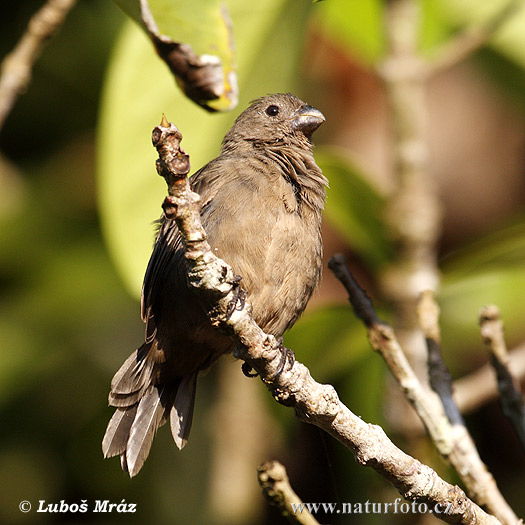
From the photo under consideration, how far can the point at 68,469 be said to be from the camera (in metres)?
4.33

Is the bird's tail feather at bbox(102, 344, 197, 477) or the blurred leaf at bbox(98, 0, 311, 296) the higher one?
the blurred leaf at bbox(98, 0, 311, 296)

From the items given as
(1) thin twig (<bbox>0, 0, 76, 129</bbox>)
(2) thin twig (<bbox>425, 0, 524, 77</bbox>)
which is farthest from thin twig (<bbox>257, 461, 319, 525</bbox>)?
(2) thin twig (<bbox>425, 0, 524, 77</bbox>)

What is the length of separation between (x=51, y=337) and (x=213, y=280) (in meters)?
2.71

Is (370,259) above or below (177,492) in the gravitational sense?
above

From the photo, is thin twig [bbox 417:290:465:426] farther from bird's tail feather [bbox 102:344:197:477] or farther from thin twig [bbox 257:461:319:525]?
bird's tail feather [bbox 102:344:197:477]

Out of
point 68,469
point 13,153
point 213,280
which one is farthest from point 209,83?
point 13,153

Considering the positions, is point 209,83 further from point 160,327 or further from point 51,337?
point 51,337

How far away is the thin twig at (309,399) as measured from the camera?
2.11 m

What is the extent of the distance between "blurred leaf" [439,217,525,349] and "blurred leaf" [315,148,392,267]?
0.34 m

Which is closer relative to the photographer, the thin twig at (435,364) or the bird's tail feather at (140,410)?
the thin twig at (435,364)

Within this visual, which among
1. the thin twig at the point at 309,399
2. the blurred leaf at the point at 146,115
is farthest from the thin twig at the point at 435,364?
the blurred leaf at the point at 146,115

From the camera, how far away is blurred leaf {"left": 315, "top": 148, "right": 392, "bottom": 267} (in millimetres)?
3436

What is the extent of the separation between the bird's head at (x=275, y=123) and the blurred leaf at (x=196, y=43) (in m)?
1.46

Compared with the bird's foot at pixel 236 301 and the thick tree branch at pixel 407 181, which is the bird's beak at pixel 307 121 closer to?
the thick tree branch at pixel 407 181
